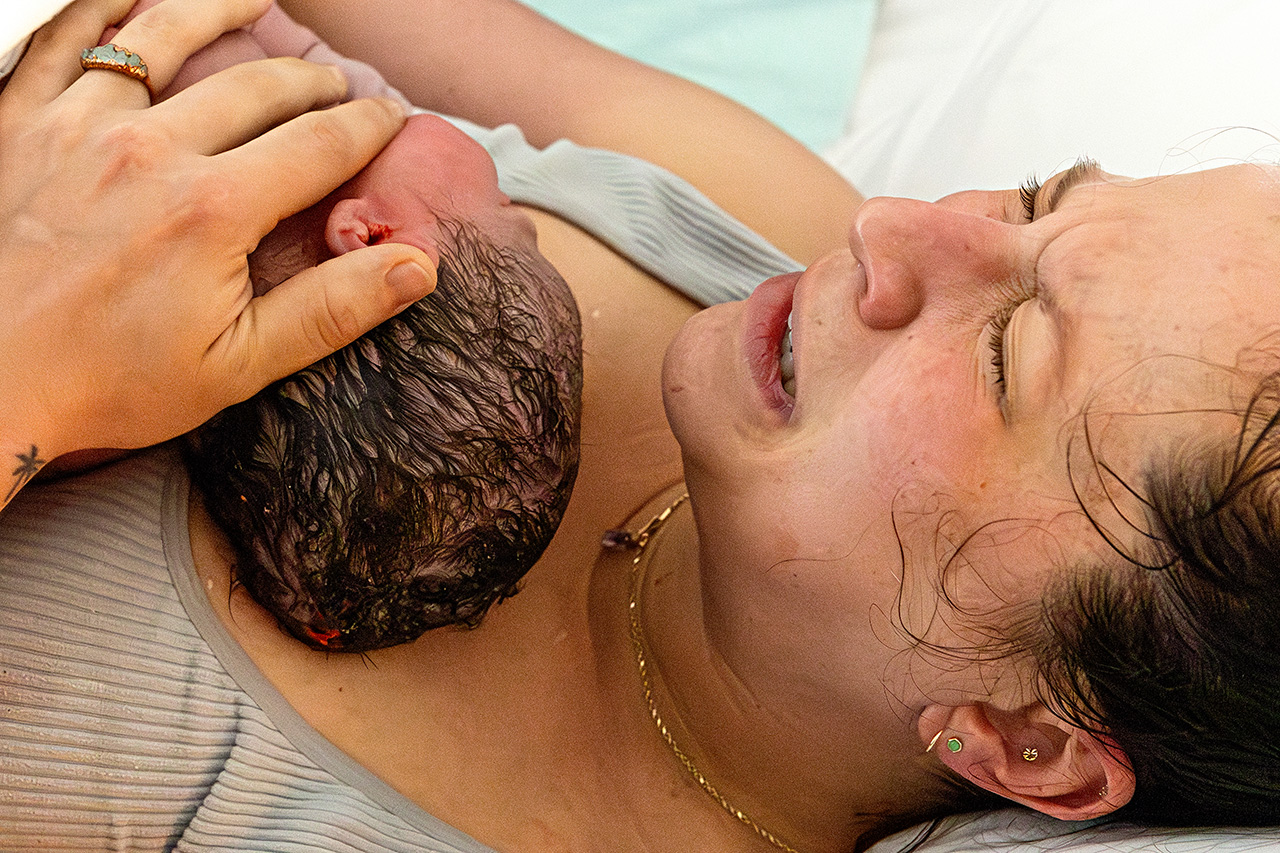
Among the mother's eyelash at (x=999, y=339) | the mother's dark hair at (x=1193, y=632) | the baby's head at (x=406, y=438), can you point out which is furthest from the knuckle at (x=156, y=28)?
the mother's dark hair at (x=1193, y=632)

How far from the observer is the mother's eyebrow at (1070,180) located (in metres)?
1.05

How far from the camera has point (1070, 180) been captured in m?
1.07

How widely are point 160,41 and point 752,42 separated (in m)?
1.46

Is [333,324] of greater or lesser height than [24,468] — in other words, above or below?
above

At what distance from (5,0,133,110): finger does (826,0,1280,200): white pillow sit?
1.57 metres

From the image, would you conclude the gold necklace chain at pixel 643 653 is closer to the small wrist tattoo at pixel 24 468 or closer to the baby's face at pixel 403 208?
the baby's face at pixel 403 208

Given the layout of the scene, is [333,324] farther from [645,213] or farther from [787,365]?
[645,213]

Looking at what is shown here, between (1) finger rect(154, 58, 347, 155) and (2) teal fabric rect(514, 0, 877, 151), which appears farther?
(2) teal fabric rect(514, 0, 877, 151)

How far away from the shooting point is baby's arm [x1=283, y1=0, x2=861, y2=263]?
168 centimetres

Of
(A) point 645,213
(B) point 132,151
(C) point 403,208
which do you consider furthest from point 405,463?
(A) point 645,213

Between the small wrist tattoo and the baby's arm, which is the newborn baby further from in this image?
the baby's arm

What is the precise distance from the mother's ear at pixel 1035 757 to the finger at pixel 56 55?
1.16 meters

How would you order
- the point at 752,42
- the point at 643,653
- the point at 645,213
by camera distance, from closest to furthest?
1. the point at 643,653
2. the point at 645,213
3. the point at 752,42

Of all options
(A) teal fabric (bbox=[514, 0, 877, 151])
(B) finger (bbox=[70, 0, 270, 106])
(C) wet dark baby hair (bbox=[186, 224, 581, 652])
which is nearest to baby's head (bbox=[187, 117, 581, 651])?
(C) wet dark baby hair (bbox=[186, 224, 581, 652])
